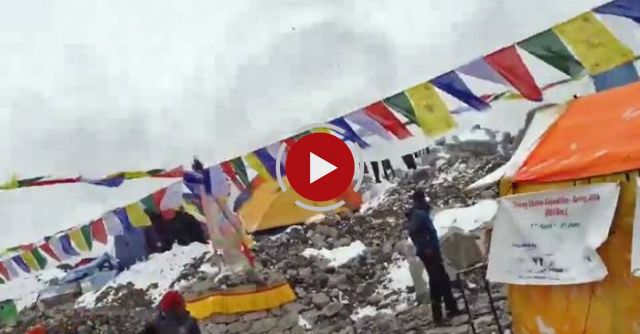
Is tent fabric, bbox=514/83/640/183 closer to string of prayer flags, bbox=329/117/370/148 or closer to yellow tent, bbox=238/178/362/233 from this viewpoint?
string of prayer flags, bbox=329/117/370/148

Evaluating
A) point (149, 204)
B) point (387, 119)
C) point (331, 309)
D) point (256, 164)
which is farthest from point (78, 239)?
point (387, 119)

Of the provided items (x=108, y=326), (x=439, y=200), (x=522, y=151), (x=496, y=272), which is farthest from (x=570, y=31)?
(x=108, y=326)

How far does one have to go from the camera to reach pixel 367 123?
11258 millimetres

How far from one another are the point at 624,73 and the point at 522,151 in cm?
275

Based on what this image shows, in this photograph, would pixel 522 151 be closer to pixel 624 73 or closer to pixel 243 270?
pixel 624 73

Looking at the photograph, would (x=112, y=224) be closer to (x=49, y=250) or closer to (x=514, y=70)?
(x=49, y=250)

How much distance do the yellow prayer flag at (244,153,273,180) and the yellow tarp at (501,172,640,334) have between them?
20.6ft

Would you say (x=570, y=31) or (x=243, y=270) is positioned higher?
(x=570, y=31)

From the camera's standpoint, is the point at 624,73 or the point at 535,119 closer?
the point at 535,119

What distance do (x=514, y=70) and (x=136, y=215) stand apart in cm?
850

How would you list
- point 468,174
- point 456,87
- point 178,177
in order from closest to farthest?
1. point 456,87
2. point 178,177
3. point 468,174

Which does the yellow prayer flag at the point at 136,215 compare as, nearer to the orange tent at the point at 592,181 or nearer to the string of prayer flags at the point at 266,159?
the string of prayer flags at the point at 266,159

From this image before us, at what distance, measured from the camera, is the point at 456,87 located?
33.4ft

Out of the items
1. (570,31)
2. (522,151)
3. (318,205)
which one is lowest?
(318,205)
